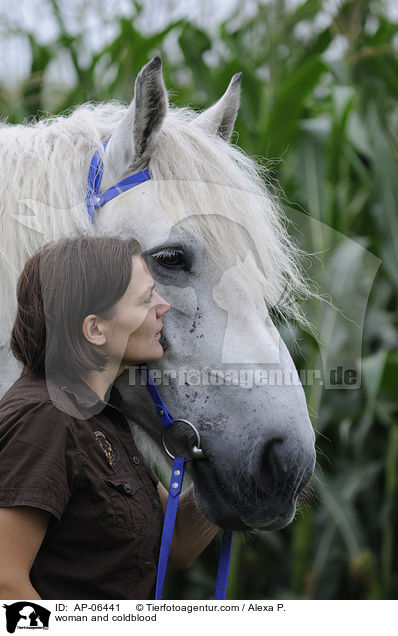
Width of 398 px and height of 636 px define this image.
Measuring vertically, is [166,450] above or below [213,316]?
below

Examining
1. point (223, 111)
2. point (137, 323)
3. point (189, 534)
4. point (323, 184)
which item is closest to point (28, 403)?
point (137, 323)

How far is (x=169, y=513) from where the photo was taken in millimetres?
774

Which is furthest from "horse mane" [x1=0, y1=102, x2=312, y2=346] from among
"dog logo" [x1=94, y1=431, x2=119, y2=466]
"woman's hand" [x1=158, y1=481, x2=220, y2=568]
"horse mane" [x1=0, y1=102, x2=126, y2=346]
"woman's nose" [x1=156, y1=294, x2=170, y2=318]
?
"woman's hand" [x1=158, y1=481, x2=220, y2=568]

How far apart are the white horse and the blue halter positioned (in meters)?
0.01

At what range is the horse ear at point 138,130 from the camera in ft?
2.82

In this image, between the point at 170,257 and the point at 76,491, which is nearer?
the point at 76,491

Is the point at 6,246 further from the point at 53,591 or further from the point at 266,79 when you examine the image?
the point at 266,79

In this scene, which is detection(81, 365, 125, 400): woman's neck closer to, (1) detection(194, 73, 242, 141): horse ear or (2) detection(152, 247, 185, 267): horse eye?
(2) detection(152, 247, 185, 267): horse eye

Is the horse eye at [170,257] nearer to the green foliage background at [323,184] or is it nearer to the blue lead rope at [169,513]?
the blue lead rope at [169,513]

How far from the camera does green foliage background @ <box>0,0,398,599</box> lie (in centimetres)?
218

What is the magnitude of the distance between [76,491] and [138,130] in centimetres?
49

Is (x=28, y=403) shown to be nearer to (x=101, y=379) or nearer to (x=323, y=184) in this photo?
(x=101, y=379)

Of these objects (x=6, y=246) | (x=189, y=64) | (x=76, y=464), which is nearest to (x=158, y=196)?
(x=6, y=246)
